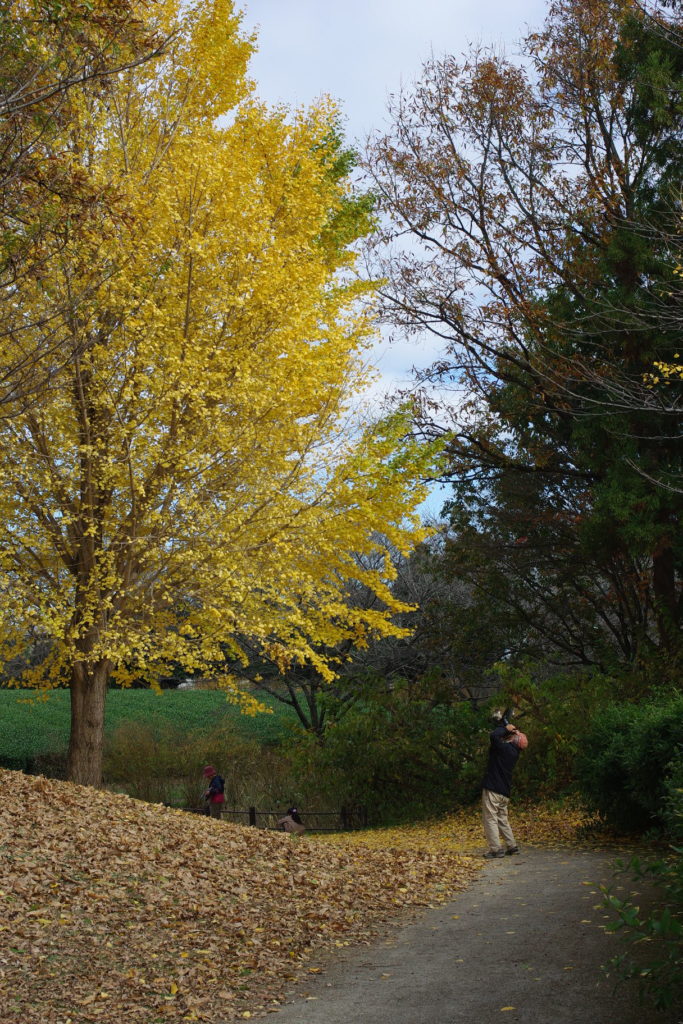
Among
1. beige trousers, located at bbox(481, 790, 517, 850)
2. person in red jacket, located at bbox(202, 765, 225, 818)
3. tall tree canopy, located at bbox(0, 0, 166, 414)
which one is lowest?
person in red jacket, located at bbox(202, 765, 225, 818)

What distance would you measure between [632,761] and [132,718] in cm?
2242

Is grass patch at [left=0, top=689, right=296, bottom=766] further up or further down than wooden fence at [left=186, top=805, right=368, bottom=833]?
further up

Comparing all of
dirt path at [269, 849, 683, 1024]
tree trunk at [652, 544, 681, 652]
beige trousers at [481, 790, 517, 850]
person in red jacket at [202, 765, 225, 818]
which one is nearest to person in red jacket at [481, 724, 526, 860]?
beige trousers at [481, 790, 517, 850]

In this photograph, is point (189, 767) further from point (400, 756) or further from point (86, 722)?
point (86, 722)

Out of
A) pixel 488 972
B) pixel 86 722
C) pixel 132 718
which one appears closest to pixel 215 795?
pixel 86 722

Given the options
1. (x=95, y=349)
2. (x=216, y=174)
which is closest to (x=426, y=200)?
(x=216, y=174)

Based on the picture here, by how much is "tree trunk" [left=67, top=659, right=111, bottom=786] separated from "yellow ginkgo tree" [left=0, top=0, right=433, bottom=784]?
27 millimetres

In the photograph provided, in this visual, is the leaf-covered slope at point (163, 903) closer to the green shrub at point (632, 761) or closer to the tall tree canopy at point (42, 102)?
the green shrub at point (632, 761)

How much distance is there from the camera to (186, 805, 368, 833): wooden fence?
17.3m

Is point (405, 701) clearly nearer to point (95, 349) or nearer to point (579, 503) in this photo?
point (579, 503)

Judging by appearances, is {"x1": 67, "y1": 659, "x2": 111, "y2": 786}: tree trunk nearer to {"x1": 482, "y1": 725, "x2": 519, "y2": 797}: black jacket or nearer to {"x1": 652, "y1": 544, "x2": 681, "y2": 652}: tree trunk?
{"x1": 482, "y1": 725, "x2": 519, "y2": 797}: black jacket

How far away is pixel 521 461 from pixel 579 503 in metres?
1.77

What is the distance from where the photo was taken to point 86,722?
1231cm

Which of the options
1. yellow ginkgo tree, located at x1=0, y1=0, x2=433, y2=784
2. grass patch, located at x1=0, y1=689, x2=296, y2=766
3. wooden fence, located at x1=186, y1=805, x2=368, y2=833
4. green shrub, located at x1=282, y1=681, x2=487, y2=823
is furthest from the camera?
grass patch, located at x1=0, y1=689, x2=296, y2=766
